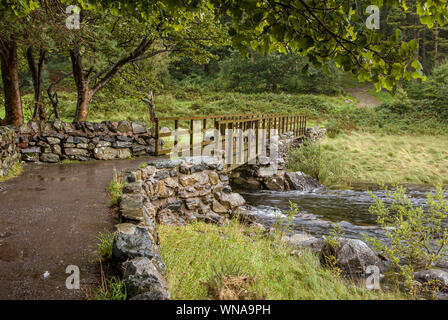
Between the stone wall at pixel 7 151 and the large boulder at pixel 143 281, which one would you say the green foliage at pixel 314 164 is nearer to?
the stone wall at pixel 7 151

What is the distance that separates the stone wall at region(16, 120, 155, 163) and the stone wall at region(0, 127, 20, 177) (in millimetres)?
424

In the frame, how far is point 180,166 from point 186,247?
9.44ft

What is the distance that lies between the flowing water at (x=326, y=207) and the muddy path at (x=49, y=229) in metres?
4.01

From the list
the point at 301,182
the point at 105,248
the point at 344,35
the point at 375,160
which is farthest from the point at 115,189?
the point at 375,160

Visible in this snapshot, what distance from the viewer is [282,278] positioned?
4082 millimetres

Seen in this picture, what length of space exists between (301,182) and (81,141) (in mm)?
7811

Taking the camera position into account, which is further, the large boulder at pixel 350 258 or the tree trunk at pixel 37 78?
the tree trunk at pixel 37 78

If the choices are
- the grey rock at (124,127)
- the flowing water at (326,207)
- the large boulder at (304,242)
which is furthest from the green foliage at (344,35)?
the grey rock at (124,127)

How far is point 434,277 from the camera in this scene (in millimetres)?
4695

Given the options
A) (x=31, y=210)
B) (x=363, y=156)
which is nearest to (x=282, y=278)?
(x=31, y=210)

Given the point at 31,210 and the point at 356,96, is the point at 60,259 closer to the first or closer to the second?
the point at 31,210

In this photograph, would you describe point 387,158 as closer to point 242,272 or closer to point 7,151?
point 242,272

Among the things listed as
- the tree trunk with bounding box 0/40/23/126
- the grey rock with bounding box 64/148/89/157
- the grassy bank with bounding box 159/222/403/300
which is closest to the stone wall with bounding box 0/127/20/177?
the grey rock with bounding box 64/148/89/157

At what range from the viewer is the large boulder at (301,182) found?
1186 centimetres
